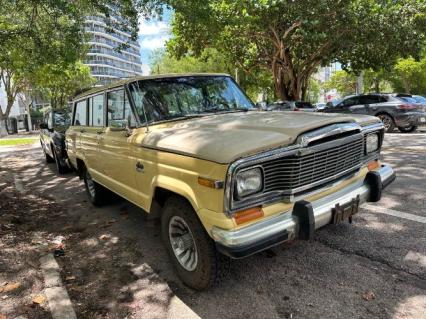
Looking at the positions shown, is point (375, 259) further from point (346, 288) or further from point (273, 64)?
point (273, 64)

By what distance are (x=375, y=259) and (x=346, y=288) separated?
0.66 meters

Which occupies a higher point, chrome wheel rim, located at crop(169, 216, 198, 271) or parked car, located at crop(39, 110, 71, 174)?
parked car, located at crop(39, 110, 71, 174)

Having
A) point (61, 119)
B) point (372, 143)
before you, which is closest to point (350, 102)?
point (61, 119)

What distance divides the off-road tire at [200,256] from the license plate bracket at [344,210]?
100 centimetres

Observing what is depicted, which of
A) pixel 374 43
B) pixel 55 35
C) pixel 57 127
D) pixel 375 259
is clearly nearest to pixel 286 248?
pixel 375 259

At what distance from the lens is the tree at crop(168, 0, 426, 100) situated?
16.2 metres

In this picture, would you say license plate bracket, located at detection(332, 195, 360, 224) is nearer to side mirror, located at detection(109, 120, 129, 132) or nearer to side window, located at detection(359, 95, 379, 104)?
side mirror, located at detection(109, 120, 129, 132)

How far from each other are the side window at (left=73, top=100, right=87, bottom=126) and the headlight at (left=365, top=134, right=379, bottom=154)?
440cm

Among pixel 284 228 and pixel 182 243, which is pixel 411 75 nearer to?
pixel 182 243

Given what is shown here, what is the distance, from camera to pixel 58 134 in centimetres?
1053

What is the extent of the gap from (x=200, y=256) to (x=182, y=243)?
44 cm

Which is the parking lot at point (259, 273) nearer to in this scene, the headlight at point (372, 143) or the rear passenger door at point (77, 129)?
the headlight at point (372, 143)

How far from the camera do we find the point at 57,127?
11.2 meters

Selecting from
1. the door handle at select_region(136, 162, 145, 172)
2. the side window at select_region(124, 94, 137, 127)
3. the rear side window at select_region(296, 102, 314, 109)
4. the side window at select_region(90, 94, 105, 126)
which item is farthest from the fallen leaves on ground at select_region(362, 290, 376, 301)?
the rear side window at select_region(296, 102, 314, 109)
